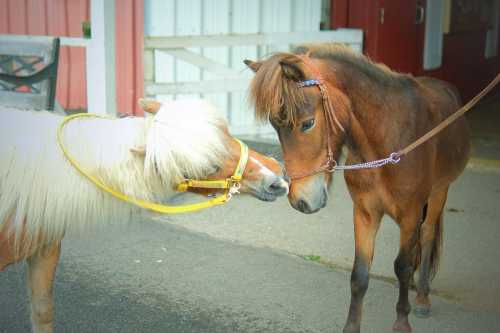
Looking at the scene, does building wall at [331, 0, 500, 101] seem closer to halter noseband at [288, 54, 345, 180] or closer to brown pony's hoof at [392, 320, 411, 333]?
brown pony's hoof at [392, 320, 411, 333]

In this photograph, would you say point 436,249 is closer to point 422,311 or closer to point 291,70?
point 422,311

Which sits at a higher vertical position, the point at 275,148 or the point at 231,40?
A: the point at 231,40

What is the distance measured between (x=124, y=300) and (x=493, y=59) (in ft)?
32.4

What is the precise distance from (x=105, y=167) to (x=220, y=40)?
15.0 feet

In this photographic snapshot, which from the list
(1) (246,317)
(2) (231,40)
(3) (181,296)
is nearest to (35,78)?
(2) (231,40)

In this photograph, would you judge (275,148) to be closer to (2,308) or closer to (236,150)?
(2,308)

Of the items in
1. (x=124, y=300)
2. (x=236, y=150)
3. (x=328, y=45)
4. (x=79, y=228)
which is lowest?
(x=124, y=300)

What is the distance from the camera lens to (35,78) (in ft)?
19.7

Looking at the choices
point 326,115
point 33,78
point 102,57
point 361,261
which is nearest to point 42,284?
point 326,115

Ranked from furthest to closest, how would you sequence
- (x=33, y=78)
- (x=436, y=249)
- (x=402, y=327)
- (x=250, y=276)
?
1. (x=33, y=78)
2. (x=250, y=276)
3. (x=436, y=249)
4. (x=402, y=327)

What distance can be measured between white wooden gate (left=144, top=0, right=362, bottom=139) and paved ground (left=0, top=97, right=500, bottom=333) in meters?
1.56

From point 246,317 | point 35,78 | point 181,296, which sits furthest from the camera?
point 35,78

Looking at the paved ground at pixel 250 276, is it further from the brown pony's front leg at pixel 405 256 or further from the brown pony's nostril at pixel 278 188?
the brown pony's nostril at pixel 278 188

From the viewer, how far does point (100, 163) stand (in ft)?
9.24
